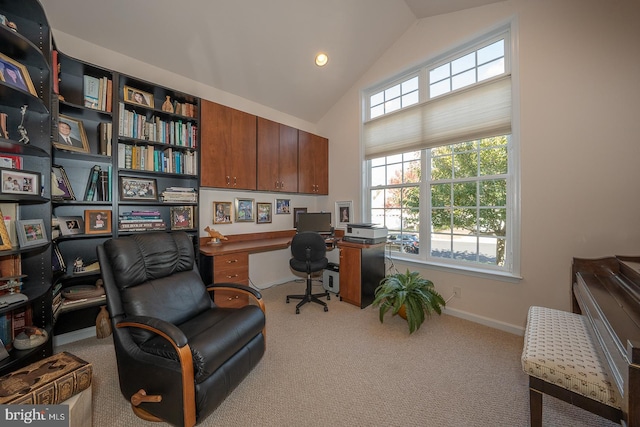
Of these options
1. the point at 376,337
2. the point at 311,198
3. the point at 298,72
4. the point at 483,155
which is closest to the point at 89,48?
the point at 298,72

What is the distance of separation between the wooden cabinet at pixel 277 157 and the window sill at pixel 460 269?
187 centimetres

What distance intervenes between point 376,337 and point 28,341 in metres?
2.64

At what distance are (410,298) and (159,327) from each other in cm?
215

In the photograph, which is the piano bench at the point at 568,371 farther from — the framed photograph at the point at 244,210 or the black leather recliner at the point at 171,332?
A: the framed photograph at the point at 244,210

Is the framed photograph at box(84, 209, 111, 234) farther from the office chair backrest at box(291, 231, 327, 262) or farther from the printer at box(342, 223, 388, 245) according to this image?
the printer at box(342, 223, 388, 245)

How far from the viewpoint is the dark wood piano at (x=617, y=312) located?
0.86 m

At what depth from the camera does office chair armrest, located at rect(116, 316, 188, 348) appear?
4.23 feet

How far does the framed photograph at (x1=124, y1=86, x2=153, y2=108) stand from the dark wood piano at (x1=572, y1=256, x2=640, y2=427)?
3730 mm

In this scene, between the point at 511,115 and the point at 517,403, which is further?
the point at 511,115

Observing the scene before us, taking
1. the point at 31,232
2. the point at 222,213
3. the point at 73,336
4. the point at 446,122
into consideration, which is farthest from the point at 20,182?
the point at 446,122

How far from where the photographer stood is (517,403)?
1.54 meters

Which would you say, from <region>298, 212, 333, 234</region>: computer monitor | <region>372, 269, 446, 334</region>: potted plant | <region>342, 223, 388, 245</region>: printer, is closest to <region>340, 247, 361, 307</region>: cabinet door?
<region>342, 223, 388, 245</region>: printer

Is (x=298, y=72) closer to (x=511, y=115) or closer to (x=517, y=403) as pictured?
(x=511, y=115)

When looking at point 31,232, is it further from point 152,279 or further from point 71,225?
point 152,279
